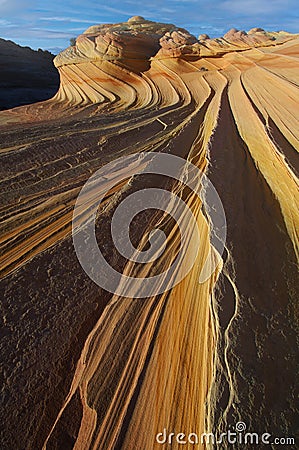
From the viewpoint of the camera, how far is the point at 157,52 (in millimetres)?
10797

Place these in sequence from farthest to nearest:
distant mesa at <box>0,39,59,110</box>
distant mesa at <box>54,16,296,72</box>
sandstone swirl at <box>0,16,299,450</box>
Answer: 1. distant mesa at <box>0,39,59,110</box>
2. distant mesa at <box>54,16,296,72</box>
3. sandstone swirl at <box>0,16,299,450</box>

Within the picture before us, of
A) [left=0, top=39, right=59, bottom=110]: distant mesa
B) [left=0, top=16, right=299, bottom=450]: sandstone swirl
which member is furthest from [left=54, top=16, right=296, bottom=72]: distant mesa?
[left=0, top=16, right=299, bottom=450]: sandstone swirl

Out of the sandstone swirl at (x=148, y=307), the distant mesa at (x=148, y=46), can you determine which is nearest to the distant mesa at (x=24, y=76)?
the distant mesa at (x=148, y=46)

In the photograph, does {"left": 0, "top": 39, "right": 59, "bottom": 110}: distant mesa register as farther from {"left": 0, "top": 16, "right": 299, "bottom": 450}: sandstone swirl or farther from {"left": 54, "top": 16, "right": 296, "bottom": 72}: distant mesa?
{"left": 0, "top": 16, "right": 299, "bottom": 450}: sandstone swirl

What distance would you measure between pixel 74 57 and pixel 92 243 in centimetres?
1050

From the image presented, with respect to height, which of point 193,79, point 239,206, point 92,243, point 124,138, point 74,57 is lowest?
point 92,243

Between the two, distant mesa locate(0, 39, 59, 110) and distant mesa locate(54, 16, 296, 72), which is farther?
distant mesa locate(0, 39, 59, 110)

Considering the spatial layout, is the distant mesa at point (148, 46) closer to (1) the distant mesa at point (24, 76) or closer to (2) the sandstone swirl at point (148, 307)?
(1) the distant mesa at point (24, 76)

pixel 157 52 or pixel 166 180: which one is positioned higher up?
pixel 157 52

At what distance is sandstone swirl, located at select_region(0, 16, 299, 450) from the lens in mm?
1648

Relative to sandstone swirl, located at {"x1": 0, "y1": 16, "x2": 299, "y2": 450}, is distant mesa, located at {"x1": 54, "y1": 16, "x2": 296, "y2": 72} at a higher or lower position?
higher

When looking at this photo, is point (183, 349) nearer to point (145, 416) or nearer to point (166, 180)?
point (145, 416)

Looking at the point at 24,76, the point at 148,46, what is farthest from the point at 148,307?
the point at 24,76

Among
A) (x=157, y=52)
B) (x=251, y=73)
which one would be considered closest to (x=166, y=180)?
(x=251, y=73)
